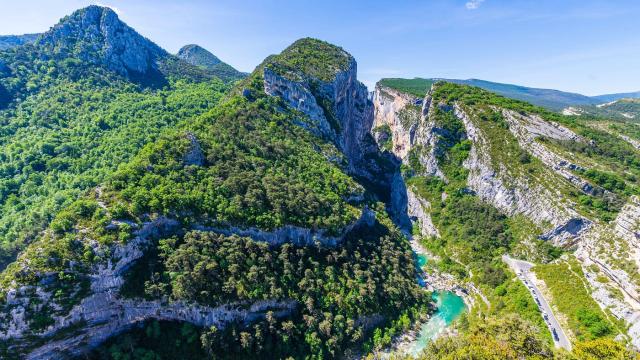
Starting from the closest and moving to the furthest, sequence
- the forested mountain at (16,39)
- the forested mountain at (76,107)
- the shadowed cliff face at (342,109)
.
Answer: the forested mountain at (76,107)
the shadowed cliff face at (342,109)
the forested mountain at (16,39)

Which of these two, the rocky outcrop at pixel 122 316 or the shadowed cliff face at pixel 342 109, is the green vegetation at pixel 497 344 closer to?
the rocky outcrop at pixel 122 316

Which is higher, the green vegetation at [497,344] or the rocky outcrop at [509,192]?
the rocky outcrop at [509,192]

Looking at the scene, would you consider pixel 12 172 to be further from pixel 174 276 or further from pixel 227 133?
pixel 174 276

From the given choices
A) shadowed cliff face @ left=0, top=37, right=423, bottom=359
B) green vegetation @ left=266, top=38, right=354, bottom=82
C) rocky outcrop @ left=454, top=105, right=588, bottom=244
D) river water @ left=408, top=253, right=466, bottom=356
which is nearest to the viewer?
shadowed cliff face @ left=0, top=37, right=423, bottom=359

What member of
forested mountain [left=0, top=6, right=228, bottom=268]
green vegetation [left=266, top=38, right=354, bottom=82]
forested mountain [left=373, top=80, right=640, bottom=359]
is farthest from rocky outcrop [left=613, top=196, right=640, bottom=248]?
forested mountain [left=0, top=6, right=228, bottom=268]

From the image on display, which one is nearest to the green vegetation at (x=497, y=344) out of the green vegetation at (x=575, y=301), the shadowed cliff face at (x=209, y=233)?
the green vegetation at (x=575, y=301)

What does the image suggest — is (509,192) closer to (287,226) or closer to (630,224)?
(630,224)

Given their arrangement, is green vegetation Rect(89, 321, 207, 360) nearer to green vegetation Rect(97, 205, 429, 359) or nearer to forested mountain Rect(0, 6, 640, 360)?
forested mountain Rect(0, 6, 640, 360)
